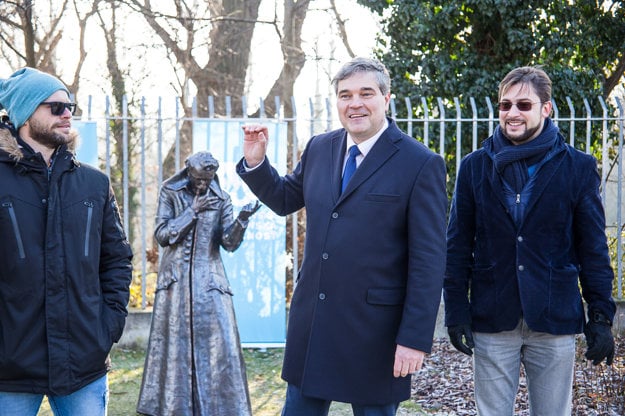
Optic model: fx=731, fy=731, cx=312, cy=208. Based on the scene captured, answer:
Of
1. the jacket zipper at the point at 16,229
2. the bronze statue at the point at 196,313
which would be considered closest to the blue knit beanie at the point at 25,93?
the jacket zipper at the point at 16,229

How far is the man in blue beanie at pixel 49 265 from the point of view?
109 inches

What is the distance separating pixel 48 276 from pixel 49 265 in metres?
0.04

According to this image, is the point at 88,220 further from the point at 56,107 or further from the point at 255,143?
the point at 255,143

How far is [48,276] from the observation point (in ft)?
9.16

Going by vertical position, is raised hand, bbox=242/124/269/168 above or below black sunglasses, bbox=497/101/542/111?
below

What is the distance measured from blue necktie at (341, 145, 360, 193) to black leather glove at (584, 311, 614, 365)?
1.36m

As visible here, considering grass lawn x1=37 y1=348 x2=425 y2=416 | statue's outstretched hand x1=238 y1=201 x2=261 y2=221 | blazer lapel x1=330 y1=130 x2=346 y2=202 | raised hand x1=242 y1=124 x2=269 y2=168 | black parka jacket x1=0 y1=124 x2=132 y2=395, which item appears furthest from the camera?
grass lawn x1=37 y1=348 x2=425 y2=416

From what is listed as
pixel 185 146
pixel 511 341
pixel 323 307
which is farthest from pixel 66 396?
pixel 185 146

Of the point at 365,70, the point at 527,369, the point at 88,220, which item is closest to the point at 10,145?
→ the point at 88,220

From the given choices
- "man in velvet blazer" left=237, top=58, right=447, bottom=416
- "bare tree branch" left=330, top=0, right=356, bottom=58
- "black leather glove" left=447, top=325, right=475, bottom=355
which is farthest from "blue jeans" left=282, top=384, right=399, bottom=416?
"bare tree branch" left=330, top=0, right=356, bottom=58

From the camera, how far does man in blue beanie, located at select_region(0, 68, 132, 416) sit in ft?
9.07

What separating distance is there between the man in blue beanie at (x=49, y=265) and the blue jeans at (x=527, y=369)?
169 centimetres

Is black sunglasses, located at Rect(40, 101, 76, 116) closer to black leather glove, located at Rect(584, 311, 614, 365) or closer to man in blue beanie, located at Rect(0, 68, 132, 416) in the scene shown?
man in blue beanie, located at Rect(0, 68, 132, 416)

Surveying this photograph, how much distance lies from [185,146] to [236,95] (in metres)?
1.31
